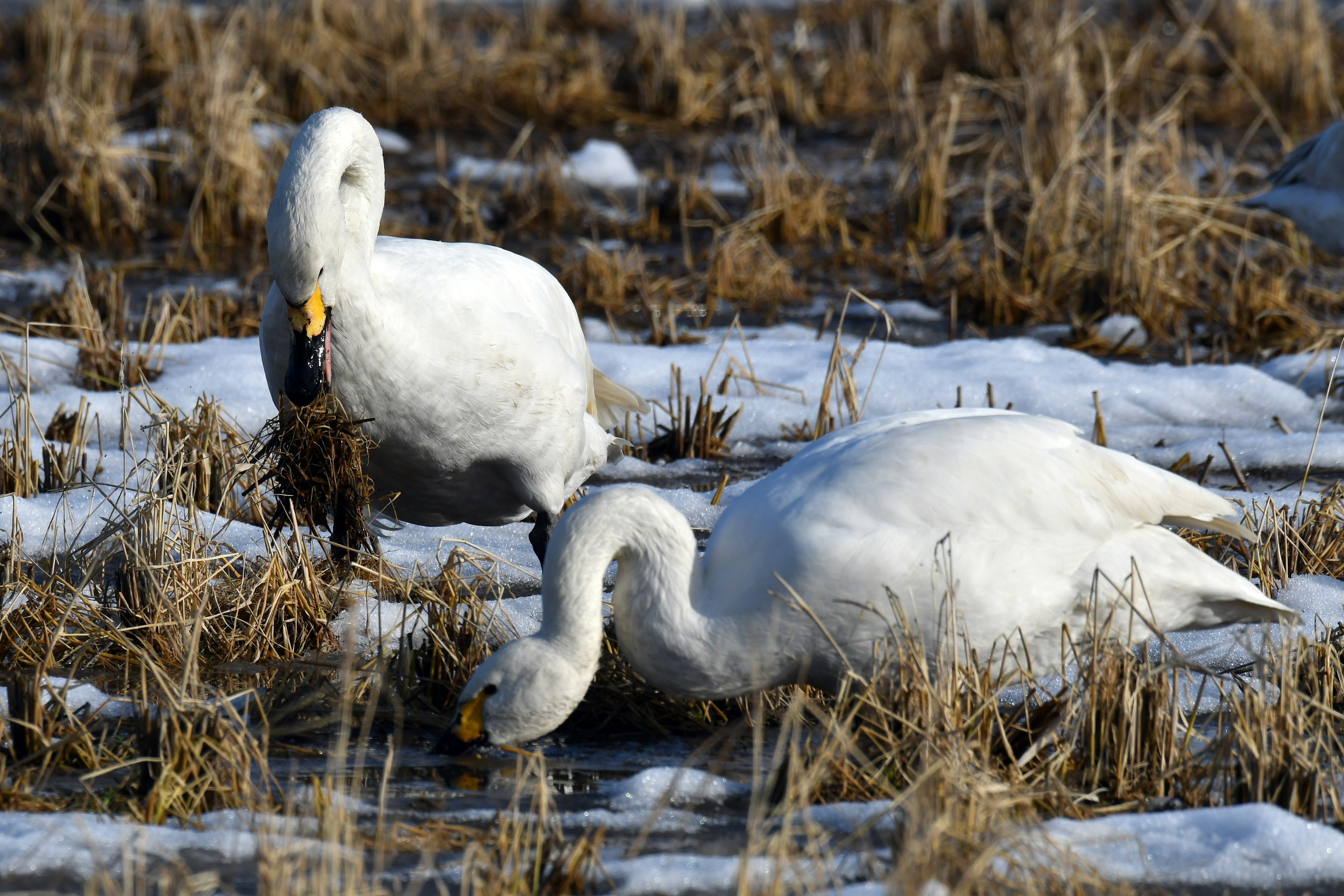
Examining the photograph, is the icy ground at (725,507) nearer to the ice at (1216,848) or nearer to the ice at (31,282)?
the ice at (1216,848)

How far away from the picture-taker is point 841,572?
11.1 feet

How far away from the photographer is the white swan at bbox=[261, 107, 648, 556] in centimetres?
388

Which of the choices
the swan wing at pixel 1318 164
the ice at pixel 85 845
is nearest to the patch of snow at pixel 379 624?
the ice at pixel 85 845

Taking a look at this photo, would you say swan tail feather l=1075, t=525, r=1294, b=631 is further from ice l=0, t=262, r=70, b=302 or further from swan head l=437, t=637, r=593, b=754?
ice l=0, t=262, r=70, b=302

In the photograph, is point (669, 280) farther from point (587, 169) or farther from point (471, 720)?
point (471, 720)

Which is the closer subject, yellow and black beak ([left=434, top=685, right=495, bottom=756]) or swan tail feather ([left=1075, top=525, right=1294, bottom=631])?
yellow and black beak ([left=434, top=685, right=495, bottom=756])

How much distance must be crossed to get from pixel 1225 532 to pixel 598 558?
1636 mm

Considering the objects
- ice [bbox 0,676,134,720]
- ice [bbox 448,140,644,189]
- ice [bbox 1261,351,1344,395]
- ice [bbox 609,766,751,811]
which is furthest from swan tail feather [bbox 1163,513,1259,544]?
ice [bbox 448,140,644,189]

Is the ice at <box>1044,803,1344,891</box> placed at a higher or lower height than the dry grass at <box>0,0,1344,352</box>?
lower

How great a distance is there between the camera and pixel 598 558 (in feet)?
11.2

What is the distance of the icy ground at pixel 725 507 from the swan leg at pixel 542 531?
0.38 feet

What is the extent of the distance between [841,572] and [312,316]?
1480 mm

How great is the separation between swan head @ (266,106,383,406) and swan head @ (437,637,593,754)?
3.22 feet

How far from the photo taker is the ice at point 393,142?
34.8 ft
